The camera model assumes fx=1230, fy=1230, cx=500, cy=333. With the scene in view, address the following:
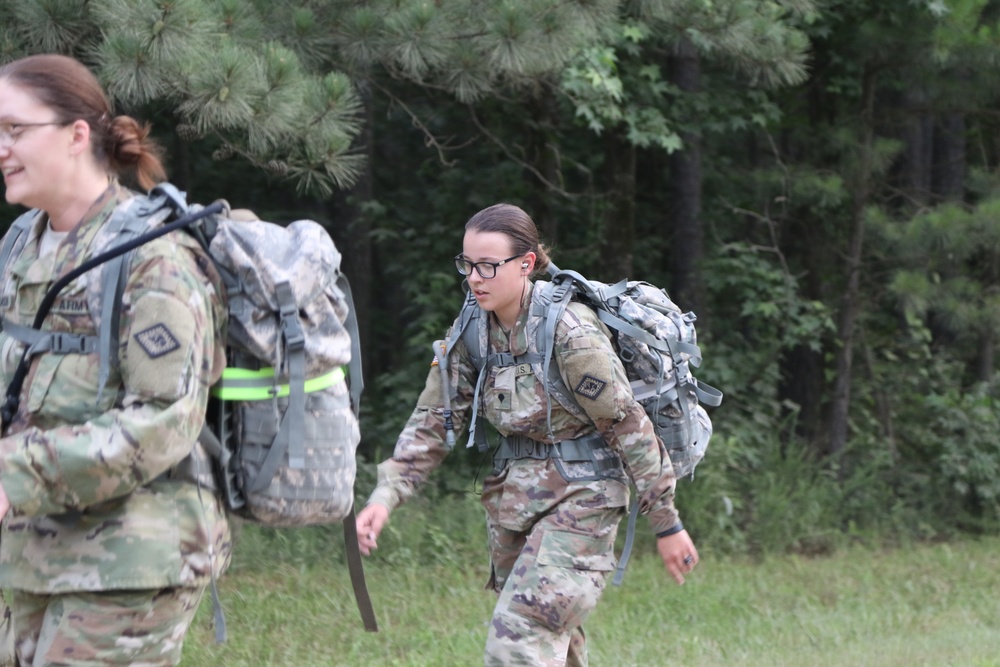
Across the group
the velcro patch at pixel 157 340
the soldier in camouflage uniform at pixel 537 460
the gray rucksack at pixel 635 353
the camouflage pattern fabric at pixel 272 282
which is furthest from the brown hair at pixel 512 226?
the velcro patch at pixel 157 340

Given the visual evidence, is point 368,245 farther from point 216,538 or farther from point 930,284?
point 216,538

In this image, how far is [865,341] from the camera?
10.8 meters

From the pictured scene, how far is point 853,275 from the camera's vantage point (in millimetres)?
9992

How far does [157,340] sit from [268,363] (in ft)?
0.94

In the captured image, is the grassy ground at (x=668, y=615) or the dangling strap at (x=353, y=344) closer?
the dangling strap at (x=353, y=344)

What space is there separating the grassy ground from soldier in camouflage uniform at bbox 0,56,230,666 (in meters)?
3.26

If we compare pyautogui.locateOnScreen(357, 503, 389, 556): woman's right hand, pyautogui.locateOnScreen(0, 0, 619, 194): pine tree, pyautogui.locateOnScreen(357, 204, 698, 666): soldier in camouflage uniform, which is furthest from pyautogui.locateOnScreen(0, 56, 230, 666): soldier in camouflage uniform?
pyautogui.locateOnScreen(0, 0, 619, 194): pine tree

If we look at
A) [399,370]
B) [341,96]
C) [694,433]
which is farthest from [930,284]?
[694,433]

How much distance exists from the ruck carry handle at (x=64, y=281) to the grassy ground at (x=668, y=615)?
3.38 meters

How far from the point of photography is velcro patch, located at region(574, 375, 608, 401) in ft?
11.6

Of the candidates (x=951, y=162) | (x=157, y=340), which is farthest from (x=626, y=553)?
(x=951, y=162)

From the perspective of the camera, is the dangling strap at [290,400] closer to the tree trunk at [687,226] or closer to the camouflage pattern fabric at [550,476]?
the camouflage pattern fabric at [550,476]

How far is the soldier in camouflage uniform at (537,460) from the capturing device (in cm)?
357

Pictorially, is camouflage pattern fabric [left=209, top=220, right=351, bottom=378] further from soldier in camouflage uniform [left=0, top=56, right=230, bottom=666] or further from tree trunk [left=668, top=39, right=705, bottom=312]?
tree trunk [left=668, top=39, right=705, bottom=312]
